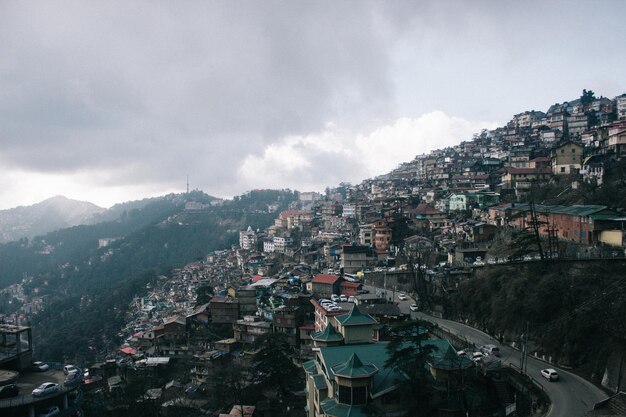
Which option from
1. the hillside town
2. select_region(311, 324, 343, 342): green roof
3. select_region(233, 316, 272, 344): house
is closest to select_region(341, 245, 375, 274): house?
the hillside town

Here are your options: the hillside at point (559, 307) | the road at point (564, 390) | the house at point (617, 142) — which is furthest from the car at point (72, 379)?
the house at point (617, 142)

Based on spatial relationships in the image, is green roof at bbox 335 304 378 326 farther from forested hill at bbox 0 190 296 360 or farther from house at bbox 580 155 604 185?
forested hill at bbox 0 190 296 360

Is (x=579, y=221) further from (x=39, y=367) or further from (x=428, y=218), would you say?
(x=39, y=367)

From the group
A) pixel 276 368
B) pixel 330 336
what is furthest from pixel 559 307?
pixel 276 368

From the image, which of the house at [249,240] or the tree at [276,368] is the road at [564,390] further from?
the house at [249,240]

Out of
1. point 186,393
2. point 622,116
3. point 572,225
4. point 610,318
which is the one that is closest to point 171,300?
point 186,393
